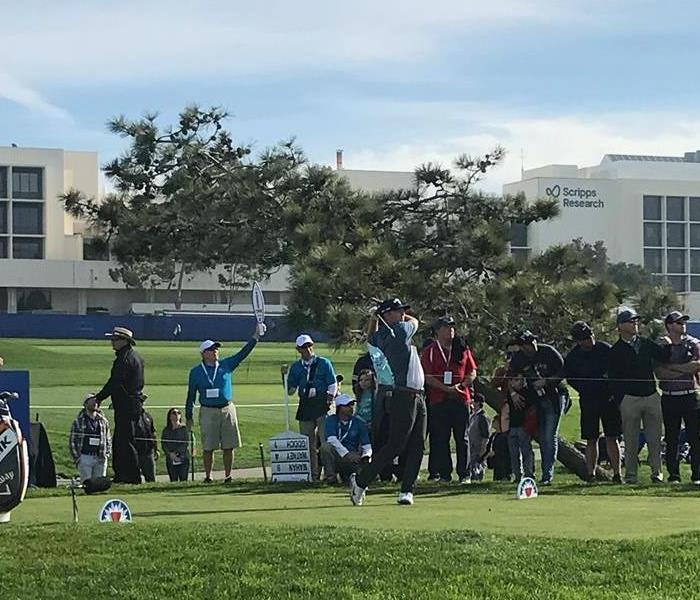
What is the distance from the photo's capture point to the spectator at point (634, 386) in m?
14.9

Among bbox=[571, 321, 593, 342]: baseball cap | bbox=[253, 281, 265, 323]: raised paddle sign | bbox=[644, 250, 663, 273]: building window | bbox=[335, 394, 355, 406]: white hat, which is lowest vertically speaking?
bbox=[335, 394, 355, 406]: white hat

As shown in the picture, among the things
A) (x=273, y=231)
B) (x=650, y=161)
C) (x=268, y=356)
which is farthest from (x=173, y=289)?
(x=273, y=231)

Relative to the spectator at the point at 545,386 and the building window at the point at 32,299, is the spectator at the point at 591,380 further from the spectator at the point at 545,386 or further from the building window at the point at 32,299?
the building window at the point at 32,299

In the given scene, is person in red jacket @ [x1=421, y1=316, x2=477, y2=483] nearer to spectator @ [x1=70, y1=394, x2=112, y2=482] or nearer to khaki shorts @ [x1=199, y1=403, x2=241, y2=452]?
khaki shorts @ [x1=199, y1=403, x2=241, y2=452]

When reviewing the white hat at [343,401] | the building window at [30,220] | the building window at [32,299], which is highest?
the building window at [30,220]

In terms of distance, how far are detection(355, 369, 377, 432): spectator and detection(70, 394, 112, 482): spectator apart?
13.0 feet

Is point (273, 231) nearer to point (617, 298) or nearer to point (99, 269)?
point (617, 298)

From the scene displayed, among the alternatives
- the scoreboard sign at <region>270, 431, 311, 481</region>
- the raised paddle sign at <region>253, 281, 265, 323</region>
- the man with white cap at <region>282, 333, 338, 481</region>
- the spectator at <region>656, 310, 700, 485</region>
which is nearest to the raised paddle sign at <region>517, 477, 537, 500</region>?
the spectator at <region>656, 310, 700, 485</region>

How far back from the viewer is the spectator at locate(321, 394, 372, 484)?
1525 cm

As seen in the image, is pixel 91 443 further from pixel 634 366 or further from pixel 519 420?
pixel 634 366

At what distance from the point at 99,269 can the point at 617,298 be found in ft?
332

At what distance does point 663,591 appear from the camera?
785 centimetres

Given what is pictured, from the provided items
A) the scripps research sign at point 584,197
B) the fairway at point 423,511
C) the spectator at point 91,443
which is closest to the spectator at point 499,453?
the fairway at point 423,511

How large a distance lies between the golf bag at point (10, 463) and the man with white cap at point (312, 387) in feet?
21.2
